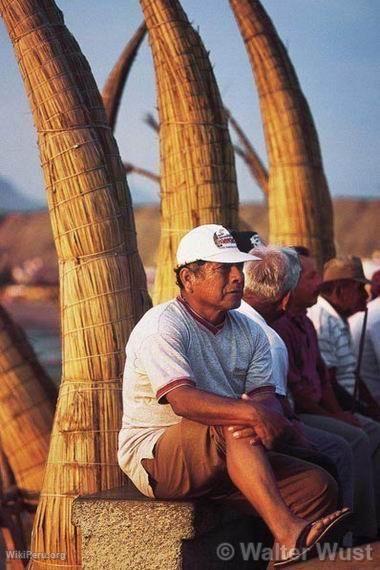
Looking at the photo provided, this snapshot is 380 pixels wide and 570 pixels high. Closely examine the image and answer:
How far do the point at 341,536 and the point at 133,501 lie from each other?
2.52 feet

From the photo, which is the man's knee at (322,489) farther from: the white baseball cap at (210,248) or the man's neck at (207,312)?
the white baseball cap at (210,248)

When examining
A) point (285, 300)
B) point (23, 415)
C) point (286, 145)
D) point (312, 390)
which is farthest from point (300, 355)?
point (286, 145)

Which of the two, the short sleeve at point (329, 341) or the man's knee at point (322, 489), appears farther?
the short sleeve at point (329, 341)

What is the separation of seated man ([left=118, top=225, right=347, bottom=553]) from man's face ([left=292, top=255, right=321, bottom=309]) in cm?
135

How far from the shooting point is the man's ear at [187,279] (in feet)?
14.9

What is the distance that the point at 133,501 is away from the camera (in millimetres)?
4461

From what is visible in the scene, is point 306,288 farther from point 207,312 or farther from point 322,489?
point 322,489

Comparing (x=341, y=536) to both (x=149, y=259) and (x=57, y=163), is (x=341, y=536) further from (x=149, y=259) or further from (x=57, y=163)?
(x=149, y=259)

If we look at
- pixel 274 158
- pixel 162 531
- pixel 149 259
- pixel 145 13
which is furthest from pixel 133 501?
pixel 149 259

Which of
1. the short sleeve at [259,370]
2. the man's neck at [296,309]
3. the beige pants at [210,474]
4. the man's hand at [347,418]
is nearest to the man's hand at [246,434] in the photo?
the beige pants at [210,474]

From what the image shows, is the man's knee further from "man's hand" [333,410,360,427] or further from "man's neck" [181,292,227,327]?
"man's hand" [333,410,360,427]

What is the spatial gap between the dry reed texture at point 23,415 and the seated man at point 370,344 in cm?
195

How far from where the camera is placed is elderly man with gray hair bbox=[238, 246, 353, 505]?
5.22 meters

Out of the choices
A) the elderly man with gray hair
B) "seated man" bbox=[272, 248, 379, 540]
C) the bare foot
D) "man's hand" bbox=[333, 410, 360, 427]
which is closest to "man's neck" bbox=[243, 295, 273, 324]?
the elderly man with gray hair
